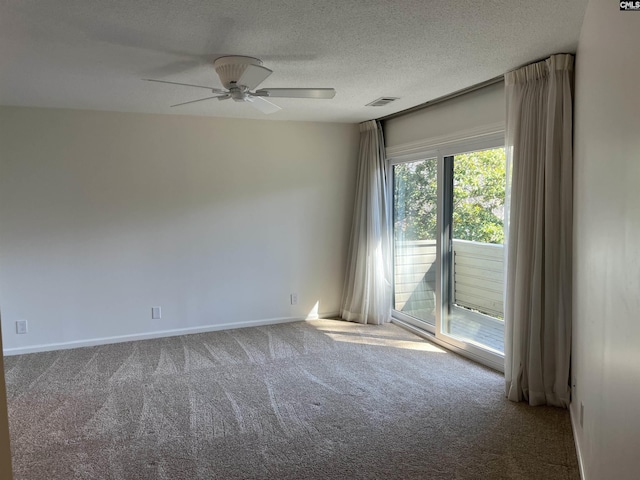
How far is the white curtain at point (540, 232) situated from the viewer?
2984 mm

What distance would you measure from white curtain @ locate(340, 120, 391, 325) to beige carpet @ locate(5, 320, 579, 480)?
0.91 metres

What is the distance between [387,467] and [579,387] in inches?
48.8

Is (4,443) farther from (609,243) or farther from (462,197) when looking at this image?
(462,197)

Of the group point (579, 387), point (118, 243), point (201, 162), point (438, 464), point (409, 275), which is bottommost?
point (438, 464)

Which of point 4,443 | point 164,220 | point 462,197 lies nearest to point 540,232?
point 462,197

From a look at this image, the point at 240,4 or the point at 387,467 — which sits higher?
the point at 240,4

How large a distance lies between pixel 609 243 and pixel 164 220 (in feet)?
14.1

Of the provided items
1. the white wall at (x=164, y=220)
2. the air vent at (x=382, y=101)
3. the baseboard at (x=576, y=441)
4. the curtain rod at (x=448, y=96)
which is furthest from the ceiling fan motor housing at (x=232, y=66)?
the baseboard at (x=576, y=441)

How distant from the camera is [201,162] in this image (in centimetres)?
504

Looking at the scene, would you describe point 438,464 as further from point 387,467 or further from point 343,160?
point 343,160

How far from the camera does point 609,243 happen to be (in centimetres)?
170

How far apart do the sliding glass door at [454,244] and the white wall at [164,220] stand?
0.83 m

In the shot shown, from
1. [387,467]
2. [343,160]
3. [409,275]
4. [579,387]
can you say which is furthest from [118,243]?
[579,387]

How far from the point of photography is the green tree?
3855 millimetres
